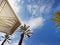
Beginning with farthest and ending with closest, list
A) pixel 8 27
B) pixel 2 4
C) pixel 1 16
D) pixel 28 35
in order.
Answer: pixel 28 35
pixel 8 27
pixel 1 16
pixel 2 4

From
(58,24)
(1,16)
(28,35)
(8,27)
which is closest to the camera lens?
(58,24)

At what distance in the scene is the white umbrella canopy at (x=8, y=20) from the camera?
18.9 ft

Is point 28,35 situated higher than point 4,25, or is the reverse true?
point 28,35

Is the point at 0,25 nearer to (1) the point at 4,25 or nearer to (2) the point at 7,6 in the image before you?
(1) the point at 4,25

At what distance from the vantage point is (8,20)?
634cm

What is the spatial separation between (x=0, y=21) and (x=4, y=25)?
0.38m

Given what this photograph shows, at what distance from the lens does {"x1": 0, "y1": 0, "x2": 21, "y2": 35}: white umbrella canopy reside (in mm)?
5752

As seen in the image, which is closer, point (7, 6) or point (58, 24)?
point (58, 24)

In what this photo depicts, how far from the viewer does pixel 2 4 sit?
550 cm

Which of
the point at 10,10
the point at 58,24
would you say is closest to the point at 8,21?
the point at 10,10

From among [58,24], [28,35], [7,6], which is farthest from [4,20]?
[28,35]

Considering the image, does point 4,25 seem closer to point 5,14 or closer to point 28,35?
point 5,14

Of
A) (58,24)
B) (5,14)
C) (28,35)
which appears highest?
(28,35)

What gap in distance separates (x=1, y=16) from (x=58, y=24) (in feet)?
9.94
